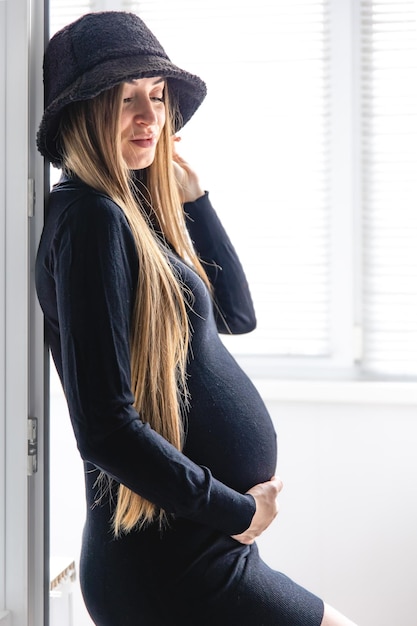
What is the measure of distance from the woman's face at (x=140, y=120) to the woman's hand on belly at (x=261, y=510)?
50 centimetres

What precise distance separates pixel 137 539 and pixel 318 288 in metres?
1.15

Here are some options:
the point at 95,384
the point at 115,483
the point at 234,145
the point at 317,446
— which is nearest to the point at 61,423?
the point at 317,446

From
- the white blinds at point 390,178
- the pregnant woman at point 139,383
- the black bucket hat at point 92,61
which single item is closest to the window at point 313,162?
the white blinds at point 390,178

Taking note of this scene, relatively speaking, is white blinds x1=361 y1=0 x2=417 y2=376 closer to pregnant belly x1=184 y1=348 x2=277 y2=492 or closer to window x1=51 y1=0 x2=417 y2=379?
window x1=51 y1=0 x2=417 y2=379

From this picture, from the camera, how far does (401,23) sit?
195 centimetres

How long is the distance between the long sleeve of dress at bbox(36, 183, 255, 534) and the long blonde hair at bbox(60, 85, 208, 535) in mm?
31

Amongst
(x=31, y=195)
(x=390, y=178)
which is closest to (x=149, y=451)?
(x=31, y=195)

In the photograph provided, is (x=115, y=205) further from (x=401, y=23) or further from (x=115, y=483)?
(x=401, y=23)

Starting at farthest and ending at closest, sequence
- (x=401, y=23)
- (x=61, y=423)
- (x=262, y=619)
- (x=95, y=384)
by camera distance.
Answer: (x=61, y=423)
(x=401, y=23)
(x=262, y=619)
(x=95, y=384)

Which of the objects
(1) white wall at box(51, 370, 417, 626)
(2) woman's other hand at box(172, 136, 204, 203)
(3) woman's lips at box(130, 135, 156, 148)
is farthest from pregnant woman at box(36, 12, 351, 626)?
(1) white wall at box(51, 370, 417, 626)

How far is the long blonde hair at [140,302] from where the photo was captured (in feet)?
3.18

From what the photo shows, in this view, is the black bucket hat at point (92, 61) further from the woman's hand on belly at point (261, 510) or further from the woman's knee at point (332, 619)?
the woman's knee at point (332, 619)

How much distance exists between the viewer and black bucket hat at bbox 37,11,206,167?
93 centimetres
